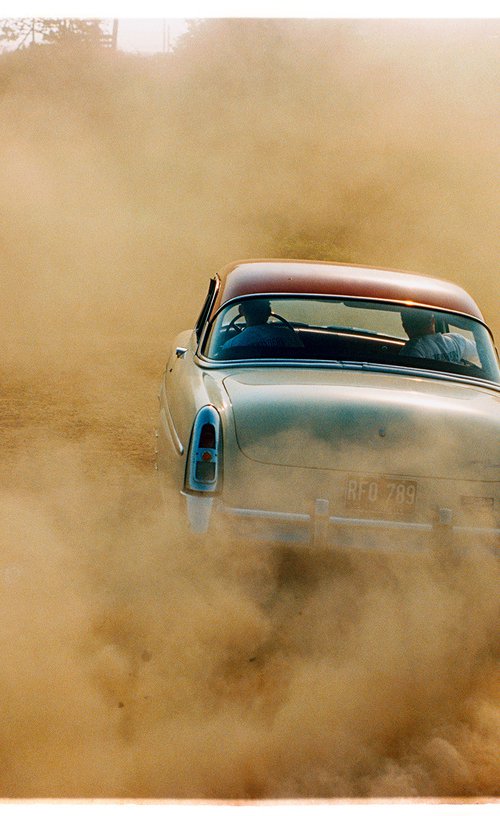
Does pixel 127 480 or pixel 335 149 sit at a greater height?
pixel 335 149

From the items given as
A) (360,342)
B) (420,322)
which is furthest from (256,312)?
(420,322)

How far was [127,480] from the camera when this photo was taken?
660 cm

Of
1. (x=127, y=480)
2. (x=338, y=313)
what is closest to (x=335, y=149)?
(x=338, y=313)

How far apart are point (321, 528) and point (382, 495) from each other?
0.29m

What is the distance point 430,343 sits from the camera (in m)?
5.20

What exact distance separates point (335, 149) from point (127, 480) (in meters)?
24.9

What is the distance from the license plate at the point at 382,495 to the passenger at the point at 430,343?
1.21 meters

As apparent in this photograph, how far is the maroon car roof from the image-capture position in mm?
5320

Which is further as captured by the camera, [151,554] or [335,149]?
[335,149]

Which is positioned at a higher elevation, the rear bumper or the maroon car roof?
the maroon car roof

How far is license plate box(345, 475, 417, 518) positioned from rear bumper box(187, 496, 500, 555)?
45 millimetres

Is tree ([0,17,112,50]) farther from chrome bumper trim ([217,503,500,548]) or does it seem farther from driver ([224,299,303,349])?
chrome bumper trim ([217,503,500,548])

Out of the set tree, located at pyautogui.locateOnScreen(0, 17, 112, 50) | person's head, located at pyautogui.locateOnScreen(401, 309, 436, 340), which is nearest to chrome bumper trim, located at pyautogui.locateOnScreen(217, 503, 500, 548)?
person's head, located at pyautogui.locateOnScreen(401, 309, 436, 340)

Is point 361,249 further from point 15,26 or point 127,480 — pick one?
point 127,480
